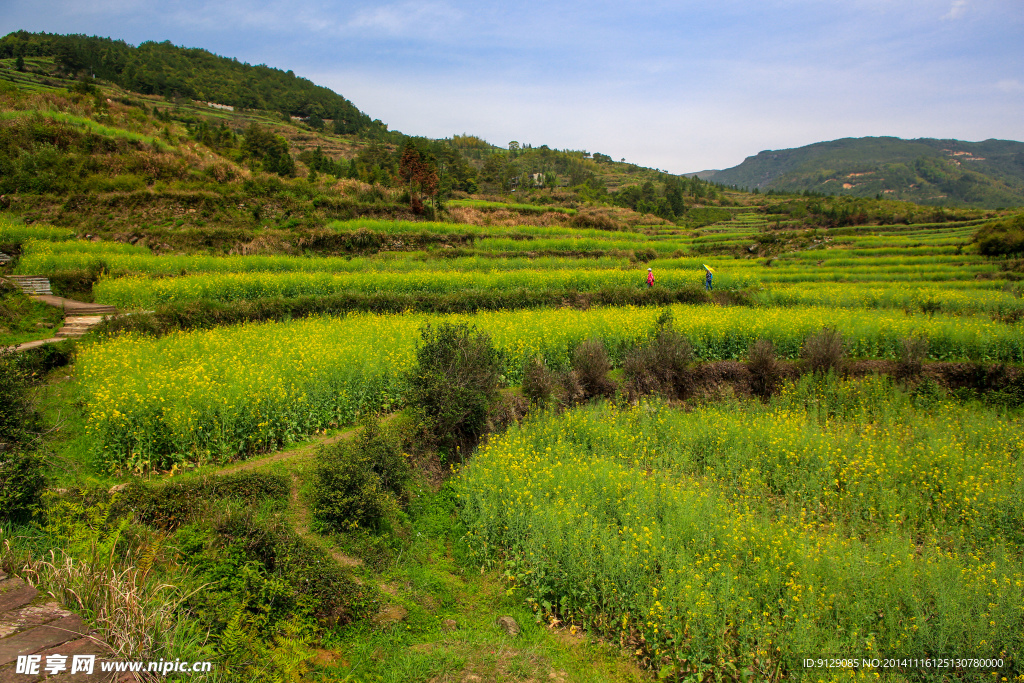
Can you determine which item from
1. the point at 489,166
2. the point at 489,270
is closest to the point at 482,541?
the point at 489,270

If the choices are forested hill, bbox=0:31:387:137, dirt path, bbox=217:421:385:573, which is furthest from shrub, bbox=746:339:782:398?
forested hill, bbox=0:31:387:137

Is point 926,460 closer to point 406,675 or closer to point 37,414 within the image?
point 406,675

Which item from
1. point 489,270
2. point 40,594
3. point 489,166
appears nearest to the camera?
point 40,594

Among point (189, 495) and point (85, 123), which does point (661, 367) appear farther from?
point (85, 123)

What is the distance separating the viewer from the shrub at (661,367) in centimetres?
1154

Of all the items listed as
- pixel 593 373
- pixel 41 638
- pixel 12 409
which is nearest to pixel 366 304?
pixel 593 373

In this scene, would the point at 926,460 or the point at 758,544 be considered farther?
the point at 926,460

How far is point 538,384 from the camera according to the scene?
10266mm

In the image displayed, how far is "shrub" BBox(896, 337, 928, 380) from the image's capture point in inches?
469

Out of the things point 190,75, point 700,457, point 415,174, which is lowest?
Answer: point 700,457

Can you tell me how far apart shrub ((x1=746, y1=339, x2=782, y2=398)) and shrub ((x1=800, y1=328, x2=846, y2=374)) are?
32.1 inches

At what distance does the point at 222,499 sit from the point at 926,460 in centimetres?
1033

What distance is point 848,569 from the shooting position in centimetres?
500

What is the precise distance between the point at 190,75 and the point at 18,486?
104 m
